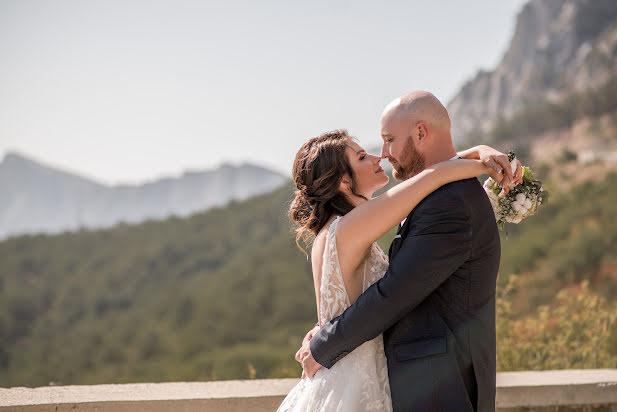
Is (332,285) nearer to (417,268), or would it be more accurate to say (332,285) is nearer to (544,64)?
(417,268)

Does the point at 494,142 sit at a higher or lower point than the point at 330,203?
lower

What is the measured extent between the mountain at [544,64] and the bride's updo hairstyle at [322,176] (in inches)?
1813

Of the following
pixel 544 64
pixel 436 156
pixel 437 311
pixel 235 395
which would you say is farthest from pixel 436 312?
pixel 544 64

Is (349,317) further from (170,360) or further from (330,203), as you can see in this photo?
(170,360)

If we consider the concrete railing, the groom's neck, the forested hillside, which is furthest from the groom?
the forested hillside

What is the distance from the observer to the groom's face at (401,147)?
2.46 m

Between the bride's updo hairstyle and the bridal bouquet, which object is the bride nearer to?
the bride's updo hairstyle

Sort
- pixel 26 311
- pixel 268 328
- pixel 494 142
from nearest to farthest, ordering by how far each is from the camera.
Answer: pixel 268 328
pixel 26 311
pixel 494 142

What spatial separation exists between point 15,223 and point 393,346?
604 feet

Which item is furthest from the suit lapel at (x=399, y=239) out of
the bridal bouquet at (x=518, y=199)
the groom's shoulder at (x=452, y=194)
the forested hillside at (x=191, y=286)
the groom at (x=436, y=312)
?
the forested hillside at (x=191, y=286)

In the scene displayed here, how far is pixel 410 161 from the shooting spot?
249 cm

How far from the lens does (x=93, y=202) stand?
584 feet

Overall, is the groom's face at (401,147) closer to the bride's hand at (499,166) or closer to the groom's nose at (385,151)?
the groom's nose at (385,151)

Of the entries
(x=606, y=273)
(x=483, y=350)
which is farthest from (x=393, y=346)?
(x=606, y=273)
